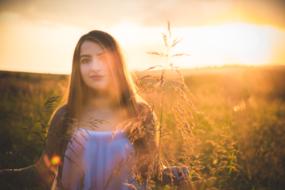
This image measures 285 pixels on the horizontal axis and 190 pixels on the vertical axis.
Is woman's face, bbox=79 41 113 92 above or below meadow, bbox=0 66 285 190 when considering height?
above

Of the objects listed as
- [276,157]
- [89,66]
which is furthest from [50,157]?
[276,157]

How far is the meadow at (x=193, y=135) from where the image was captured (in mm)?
1647

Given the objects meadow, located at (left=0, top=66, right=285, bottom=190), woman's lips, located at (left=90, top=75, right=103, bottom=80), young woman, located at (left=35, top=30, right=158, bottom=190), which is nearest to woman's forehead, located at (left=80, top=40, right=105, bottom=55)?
young woman, located at (left=35, top=30, right=158, bottom=190)

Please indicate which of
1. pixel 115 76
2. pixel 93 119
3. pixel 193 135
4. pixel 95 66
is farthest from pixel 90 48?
pixel 193 135

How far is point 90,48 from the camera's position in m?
2.79

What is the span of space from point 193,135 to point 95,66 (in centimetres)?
124

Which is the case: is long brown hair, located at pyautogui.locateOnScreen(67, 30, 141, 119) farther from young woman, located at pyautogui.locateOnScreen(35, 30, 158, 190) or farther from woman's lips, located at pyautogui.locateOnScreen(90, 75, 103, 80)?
woman's lips, located at pyautogui.locateOnScreen(90, 75, 103, 80)

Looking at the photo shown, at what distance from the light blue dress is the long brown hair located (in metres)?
0.21

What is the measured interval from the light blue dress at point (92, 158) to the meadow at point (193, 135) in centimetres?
28

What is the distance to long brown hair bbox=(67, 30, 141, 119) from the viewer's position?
9.25ft

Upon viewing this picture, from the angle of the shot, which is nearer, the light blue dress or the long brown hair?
the light blue dress

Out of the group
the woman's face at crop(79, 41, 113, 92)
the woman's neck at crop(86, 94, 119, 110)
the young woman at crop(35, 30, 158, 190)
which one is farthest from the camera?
the woman's neck at crop(86, 94, 119, 110)

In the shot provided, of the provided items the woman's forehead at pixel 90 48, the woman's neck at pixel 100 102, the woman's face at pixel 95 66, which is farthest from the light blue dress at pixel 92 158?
the woman's forehead at pixel 90 48

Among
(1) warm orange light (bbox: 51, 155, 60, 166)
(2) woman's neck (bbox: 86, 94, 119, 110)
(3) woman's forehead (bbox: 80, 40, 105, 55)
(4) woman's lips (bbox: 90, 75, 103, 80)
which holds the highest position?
(3) woman's forehead (bbox: 80, 40, 105, 55)
